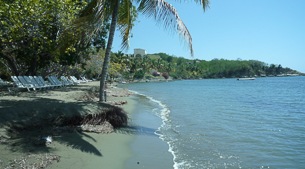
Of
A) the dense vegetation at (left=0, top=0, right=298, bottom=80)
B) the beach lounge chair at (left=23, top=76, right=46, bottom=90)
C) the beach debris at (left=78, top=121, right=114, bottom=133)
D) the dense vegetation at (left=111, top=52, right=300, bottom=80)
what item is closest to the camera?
the beach debris at (left=78, top=121, right=114, bottom=133)

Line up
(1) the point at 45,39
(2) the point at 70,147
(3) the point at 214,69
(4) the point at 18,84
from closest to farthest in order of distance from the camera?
(2) the point at 70,147, (1) the point at 45,39, (4) the point at 18,84, (3) the point at 214,69

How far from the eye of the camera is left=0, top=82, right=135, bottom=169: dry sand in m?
6.66

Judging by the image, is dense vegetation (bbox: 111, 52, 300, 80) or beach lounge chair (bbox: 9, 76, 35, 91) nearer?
beach lounge chair (bbox: 9, 76, 35, 91)

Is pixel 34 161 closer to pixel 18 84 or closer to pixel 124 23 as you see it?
pixel 124 23

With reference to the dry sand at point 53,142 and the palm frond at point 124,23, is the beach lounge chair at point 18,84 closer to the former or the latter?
the palm frond at point 124,23

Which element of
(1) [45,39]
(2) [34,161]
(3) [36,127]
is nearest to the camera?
(2) [34,161]

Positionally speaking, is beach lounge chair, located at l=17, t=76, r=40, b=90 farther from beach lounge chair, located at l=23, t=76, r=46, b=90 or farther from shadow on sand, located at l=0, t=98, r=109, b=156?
shadow on sand, located at l=0, t=98, r=109, b=156

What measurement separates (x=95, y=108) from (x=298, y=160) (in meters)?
6.44

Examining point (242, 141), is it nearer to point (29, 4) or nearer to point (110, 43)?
point (110, 43)

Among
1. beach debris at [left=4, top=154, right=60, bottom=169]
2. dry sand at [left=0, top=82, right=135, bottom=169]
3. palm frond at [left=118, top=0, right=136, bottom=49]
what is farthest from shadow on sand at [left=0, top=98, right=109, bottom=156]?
palm frond at [left=118, top=0, right=136, bottom=49]

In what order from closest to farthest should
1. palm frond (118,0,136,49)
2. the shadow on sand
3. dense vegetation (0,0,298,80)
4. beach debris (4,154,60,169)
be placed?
beach debris (4,154,60,169), the shadow on sand, dense vegetation (0,0,298,80), palm frond (118,0,136,49)

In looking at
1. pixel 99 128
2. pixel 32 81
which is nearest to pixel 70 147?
A: pixel 99 128

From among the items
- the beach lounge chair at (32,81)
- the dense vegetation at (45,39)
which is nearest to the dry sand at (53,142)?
the dense vegetation at (45,39)

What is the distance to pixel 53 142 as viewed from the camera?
25.8ft
